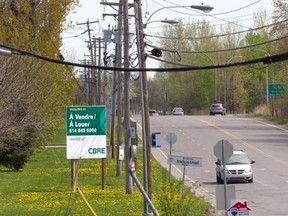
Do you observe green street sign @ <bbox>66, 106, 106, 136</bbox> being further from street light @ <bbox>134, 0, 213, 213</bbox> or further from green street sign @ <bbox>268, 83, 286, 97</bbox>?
green street sign @ <bbox>268, 83, 286, 97</bbox>

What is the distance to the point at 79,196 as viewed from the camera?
29766mm

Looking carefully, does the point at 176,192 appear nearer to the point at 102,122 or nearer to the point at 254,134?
the point at 102,122

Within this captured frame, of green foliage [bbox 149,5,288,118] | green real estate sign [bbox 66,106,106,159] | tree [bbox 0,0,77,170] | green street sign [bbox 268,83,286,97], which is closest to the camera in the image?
tree [bbox 0,0,77,170]

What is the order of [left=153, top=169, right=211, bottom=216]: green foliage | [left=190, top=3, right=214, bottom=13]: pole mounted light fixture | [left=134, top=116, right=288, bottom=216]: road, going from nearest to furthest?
1. [left=153, top=169, right=211, bottom=216]: green foliage
2. [left=190, top=3, right=214, bottom=13]: pole mounted light fixture
3. [left=134, top=116, right=288, bottom=216]: road

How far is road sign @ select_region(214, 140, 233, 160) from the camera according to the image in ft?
78.6

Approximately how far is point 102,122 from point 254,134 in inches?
1587

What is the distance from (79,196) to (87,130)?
2294 mm

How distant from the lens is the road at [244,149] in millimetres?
32250

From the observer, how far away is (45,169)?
149 feet

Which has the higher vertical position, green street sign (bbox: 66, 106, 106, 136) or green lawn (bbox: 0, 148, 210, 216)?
green street sign (bbox: 66, 106, 106, 136)

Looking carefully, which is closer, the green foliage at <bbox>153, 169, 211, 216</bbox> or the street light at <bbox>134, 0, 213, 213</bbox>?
the green foliage at <bbox>153, 169, 211, 216</bbox>

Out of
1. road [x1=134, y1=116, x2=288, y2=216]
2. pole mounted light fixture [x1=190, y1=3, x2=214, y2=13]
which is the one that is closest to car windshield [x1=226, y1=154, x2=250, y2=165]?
road [x1=134, y1=116, x2=288, y2=216]

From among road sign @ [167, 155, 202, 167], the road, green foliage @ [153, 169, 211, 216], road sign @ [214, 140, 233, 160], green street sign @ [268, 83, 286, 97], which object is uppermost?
green street sign @ [268, 83, 286, 97]

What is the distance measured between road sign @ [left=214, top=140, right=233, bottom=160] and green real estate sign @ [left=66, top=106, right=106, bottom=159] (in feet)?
19.5
